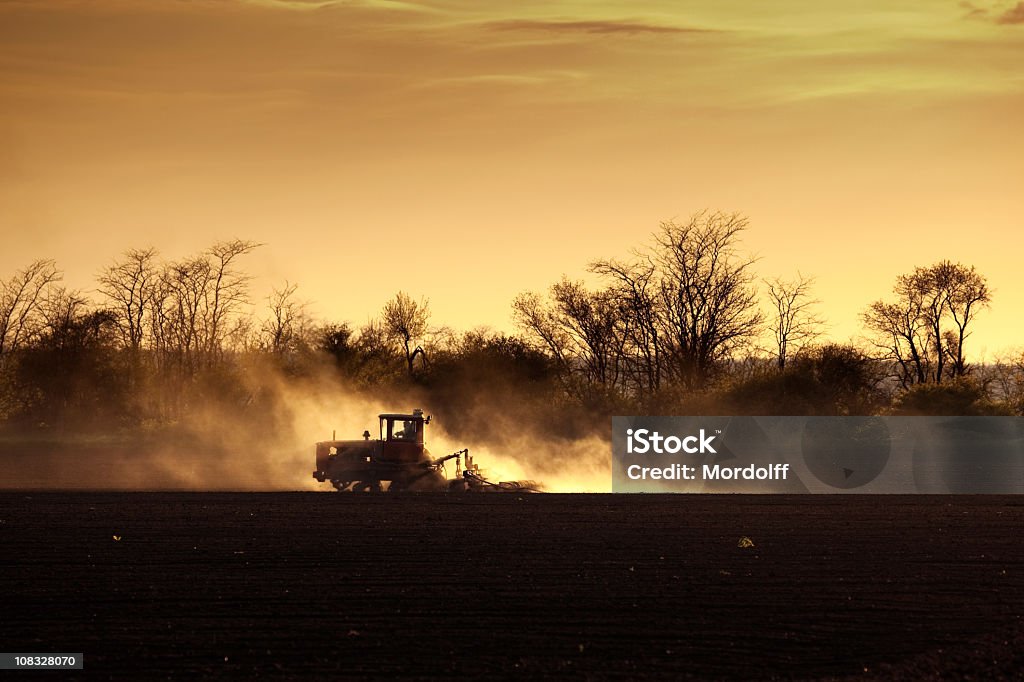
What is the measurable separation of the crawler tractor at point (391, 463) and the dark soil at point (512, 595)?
688cm

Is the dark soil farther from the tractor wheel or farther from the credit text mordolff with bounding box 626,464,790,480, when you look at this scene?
the tractor wheel

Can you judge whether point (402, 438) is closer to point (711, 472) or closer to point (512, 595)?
point (711, 472)

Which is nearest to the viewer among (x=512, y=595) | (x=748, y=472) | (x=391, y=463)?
(x=512, y=595)

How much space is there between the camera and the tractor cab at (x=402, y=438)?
35.4 metres

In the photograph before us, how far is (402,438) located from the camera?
3569cm

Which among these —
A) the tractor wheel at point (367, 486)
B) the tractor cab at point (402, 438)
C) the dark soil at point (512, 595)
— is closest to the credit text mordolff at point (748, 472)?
the dark soil at point (512, 595)

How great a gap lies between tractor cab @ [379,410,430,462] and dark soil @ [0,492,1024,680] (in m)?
6.76

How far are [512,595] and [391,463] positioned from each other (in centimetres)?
1896

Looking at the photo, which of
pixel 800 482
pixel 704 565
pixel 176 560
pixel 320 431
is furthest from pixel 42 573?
pixel 320 431

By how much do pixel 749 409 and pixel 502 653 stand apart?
37.6 metres

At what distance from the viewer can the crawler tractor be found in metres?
35.5

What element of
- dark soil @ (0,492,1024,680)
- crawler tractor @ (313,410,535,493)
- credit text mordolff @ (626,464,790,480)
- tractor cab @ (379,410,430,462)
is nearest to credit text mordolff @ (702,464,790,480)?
credit text mordolff @ (626,464,790,480)

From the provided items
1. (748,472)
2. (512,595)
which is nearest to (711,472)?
(748,472)

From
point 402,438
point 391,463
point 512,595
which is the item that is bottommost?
point 512,595
